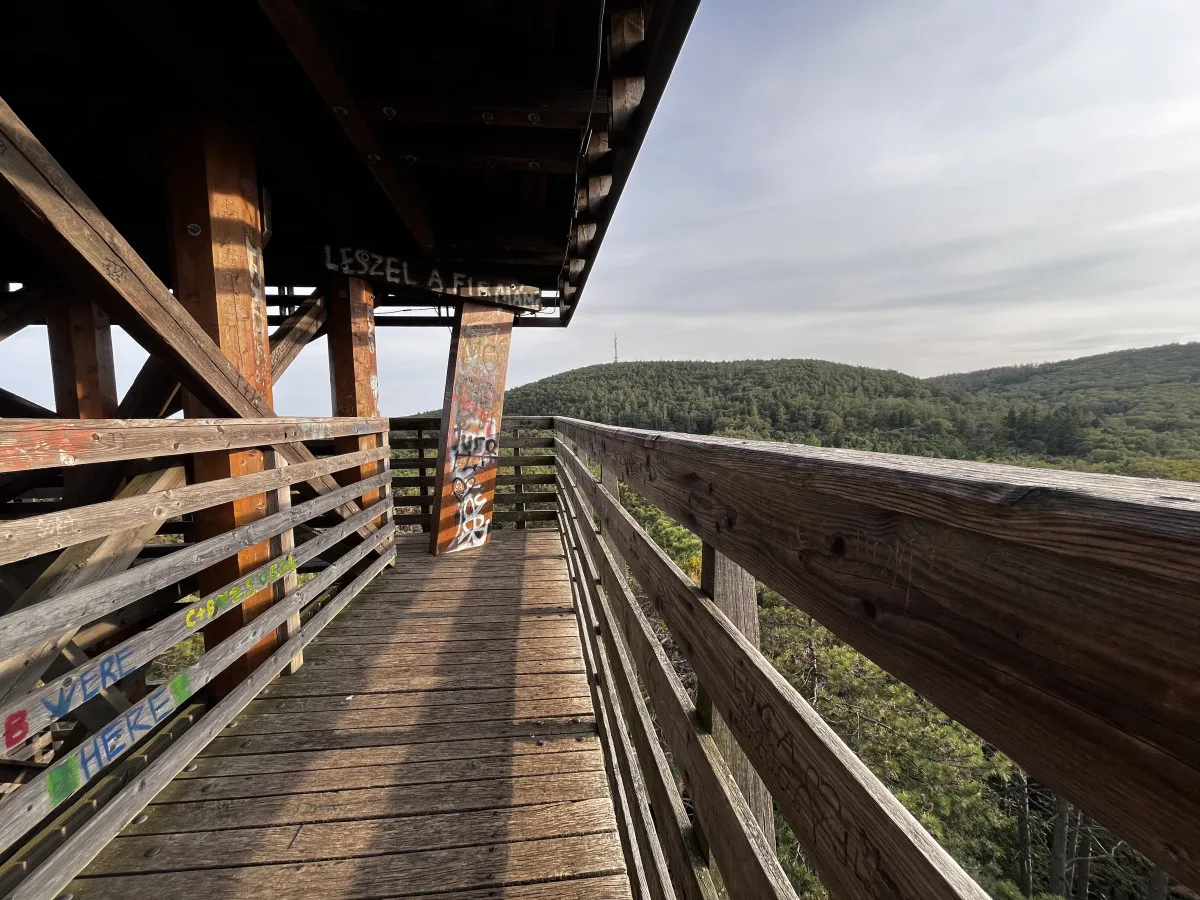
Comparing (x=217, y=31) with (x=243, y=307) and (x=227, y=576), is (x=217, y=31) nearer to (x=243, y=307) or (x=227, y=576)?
(x=243, y=307)

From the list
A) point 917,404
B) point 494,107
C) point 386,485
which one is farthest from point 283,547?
point 917,404

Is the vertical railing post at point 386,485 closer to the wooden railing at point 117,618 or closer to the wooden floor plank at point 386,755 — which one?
the wooden railing at point 117,618

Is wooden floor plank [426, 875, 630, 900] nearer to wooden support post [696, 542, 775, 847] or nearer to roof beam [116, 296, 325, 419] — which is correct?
wooden support post [696, 542, 775, 847]

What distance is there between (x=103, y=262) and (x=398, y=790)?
2170mm

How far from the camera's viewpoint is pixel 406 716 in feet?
7.99

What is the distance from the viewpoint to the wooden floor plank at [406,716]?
2.36m

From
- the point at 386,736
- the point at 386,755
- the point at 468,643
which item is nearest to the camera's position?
the point at 386,755

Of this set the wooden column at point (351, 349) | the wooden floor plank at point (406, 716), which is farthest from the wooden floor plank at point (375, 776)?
the wooden column at point (351, 349)

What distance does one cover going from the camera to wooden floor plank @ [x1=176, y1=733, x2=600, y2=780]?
6.89ft

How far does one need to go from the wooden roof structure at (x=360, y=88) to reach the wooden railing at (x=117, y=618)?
1497mm

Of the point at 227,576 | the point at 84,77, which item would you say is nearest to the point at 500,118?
the point at 84,77

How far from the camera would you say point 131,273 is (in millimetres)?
1872

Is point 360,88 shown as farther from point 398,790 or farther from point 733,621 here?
point 398,790

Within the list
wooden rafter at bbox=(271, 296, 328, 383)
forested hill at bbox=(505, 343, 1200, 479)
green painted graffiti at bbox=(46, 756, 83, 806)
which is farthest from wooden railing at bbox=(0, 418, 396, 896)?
forested hill at bbox=(505, 343, 1200, 479)
